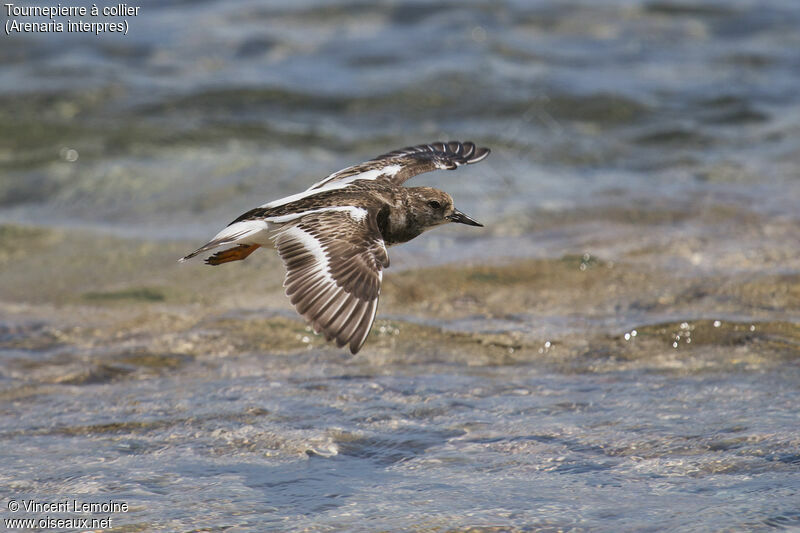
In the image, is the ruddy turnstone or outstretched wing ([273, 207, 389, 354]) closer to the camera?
outstretched wing ([273, 207, 389, 354])

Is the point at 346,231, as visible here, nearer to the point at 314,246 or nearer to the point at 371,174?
the point at 314,246

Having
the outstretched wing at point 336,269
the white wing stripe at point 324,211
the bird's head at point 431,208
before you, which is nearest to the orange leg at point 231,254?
the white wing stripe at point 324,211

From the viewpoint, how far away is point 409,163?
20.4 ft

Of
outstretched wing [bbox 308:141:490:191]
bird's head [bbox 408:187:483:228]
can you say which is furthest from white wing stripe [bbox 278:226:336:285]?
bird's head [bbox 408:187:483:228]

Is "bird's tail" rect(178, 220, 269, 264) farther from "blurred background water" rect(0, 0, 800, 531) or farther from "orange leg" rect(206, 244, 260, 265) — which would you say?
"blurred background water" rect(0, 0, 800, 531)

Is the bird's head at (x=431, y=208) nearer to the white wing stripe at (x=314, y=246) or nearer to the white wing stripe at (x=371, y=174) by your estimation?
the white wing stripe at (x=371, y=174)

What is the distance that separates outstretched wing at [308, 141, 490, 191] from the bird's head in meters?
0.23

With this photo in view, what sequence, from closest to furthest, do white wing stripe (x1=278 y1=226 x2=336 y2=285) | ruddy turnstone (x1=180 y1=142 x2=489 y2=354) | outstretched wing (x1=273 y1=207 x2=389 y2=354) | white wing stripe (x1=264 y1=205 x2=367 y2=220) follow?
1. outstretched wing (x1=273 y1=207 x2=389 y2=354)
2. ruddy turnstone (x1=180 y1=142 x2=489 y2=354)
3. white wing stripe (x1=278 y1=226 x2=336 y2=285)
4. white wing stripe (x1=264 y1=205 x2=367 y2=220)

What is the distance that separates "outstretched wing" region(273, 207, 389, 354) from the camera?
13.4ft

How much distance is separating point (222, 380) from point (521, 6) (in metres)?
10.0

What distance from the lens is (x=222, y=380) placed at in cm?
529

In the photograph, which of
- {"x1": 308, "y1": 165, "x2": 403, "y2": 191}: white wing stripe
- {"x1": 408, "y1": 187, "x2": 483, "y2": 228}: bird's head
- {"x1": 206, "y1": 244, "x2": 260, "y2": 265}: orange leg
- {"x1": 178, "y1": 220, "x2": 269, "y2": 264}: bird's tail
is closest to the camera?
{"x1": 178, "y1": 220, "x2": 269, "y2": 264}: bird's tail

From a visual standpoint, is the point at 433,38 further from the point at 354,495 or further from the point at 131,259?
the point at 354,495

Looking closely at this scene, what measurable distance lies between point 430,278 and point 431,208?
1.10 meters
